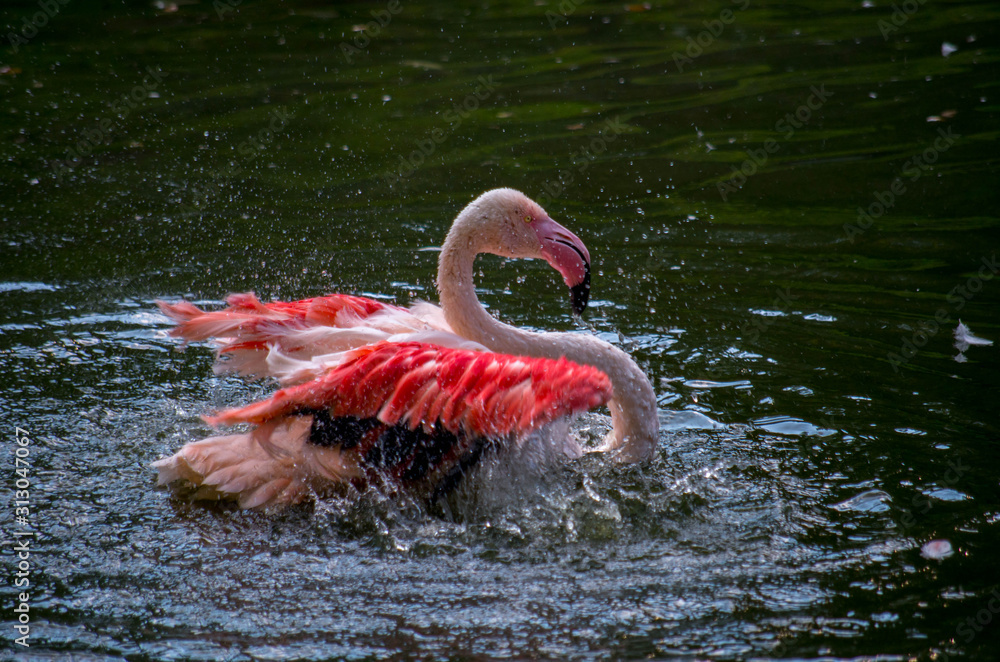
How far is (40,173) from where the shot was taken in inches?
295

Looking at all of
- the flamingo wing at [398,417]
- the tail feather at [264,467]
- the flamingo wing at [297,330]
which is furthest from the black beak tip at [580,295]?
the tail feather at [264,467]

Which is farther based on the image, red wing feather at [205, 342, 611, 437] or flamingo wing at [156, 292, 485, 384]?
flamingo wing at [156, 292, 485, 384]

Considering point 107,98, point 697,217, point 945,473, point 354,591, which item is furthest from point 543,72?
point 354,591

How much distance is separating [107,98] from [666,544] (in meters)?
7.68

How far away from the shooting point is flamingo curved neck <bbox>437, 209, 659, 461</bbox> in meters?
3.97

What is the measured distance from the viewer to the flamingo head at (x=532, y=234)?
4.08 meters

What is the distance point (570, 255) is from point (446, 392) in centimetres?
105

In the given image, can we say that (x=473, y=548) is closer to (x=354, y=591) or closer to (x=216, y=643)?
(x=354, y=591)

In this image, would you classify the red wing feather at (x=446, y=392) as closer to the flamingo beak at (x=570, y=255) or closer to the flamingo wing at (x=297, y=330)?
the flamingo wing at (x=297, y=330)

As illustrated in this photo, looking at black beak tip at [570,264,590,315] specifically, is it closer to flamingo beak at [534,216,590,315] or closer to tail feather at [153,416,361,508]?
flamingo beak at [534,216,590,315]

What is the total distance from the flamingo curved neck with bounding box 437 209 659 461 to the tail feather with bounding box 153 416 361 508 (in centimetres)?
85

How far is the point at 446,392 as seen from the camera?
3.35 metres

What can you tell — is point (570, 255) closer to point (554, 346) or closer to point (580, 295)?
point (580, 295)

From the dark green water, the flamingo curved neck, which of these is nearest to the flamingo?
the flamingo curved neck
